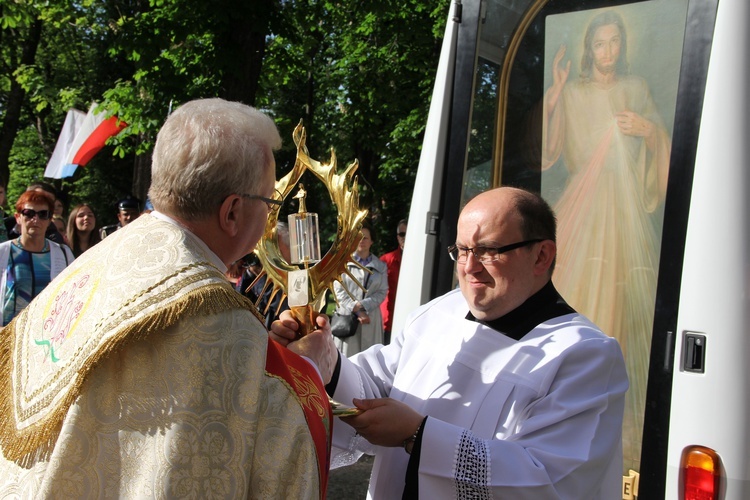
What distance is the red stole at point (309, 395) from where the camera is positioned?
6.31ft

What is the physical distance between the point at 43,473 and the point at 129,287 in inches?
18.0

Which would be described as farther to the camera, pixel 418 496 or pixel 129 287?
pixel 418 496

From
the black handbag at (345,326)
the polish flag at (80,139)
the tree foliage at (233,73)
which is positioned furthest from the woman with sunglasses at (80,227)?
the polish flag at (80,139)

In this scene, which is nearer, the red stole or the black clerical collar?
the red stole

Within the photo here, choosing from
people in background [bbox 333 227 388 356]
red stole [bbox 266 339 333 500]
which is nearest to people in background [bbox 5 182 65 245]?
people in background [bbox 333 227 388 356]

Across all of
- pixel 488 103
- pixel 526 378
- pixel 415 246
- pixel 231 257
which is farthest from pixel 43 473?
pixel 488 103

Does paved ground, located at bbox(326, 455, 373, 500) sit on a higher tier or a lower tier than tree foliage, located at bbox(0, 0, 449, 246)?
lower

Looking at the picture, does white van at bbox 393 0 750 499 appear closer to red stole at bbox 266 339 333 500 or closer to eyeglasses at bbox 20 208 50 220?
red stole at bbox 266 339 333 500

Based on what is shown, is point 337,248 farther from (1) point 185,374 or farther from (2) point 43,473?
(2) point 43,473

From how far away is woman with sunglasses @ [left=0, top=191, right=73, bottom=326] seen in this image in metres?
5.20

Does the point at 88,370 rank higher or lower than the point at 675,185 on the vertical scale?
lower

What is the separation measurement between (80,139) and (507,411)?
37.0ft

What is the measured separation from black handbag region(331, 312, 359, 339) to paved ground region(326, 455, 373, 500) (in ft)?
4.27

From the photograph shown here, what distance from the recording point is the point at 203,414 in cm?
177
